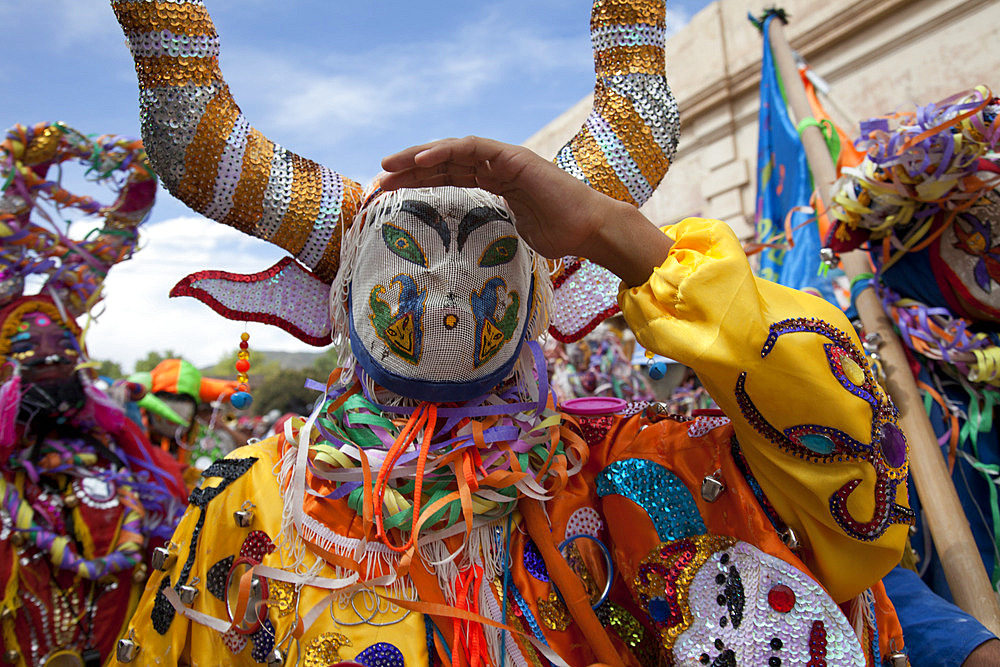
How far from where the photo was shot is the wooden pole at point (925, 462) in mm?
1473

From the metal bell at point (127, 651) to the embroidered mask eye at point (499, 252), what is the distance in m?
1.00

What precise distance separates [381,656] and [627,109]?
3.55ft

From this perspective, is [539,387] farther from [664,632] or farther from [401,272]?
[664,632]

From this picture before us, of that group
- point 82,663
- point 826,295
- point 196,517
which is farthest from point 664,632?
point 82,663

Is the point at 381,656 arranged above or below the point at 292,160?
below

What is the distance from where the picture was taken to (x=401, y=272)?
1121 mm

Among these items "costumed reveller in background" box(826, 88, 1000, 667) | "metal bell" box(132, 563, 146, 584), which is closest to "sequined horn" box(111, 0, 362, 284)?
"costumed reveller in background" box(826, 88, 1000, 667)

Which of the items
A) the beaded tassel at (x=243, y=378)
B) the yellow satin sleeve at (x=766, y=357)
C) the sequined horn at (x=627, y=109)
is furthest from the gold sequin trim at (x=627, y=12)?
the beaded tassel at (x=243, y=378)

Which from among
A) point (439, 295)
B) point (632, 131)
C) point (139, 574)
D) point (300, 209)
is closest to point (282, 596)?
point (439, 295)

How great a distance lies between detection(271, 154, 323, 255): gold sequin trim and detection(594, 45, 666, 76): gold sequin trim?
614 millimetres

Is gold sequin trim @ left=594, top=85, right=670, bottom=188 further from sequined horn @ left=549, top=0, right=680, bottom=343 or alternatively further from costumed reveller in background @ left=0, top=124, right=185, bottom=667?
costumed reveller in background @ left=0, top=124, right=185, bottom=667

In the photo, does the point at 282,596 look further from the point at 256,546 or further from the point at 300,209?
the point at 300,209

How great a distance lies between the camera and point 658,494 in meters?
1.12

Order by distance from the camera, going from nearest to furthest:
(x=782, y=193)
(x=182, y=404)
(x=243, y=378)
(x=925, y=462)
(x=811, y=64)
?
(x=243, y=378) < (x=925, y=462) < (x=782, y=193) < (x=182, y=404) < (x=811, y=64)
